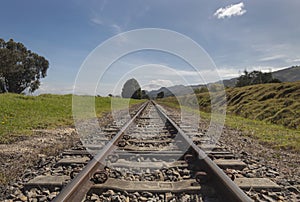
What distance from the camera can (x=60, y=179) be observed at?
105 inches

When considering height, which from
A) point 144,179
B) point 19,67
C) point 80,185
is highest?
point 19,67

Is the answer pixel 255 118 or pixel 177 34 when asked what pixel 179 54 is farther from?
pixel 255 118

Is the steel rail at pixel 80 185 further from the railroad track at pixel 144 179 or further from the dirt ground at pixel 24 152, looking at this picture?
the dirt ground at pixel 24 152

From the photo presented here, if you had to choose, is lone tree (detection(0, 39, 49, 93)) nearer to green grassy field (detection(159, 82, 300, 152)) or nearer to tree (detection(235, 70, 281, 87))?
green grassy field (detection(159, 82, 300, 152))

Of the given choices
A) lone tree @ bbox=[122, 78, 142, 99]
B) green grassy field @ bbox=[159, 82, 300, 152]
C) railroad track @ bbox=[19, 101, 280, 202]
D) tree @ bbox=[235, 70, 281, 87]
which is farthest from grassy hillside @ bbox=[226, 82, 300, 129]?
tree @ bbox=[235, 70, 281, 87]

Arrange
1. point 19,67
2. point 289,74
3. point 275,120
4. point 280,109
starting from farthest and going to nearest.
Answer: point 289,74 < point 19,67 < point 280,109 < point 275,120

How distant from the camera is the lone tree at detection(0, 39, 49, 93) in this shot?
37.3 metres

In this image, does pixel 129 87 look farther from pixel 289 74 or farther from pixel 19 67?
pixel 289 74

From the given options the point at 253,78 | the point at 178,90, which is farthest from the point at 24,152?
the point at 253,78

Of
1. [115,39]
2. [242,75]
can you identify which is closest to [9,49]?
[115,39]

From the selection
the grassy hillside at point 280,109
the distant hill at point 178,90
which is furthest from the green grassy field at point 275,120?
the distant hill at point 178,90

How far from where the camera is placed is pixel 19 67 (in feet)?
131

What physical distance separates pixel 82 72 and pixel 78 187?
4.03 metres

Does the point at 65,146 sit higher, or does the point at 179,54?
the point at 179,54
